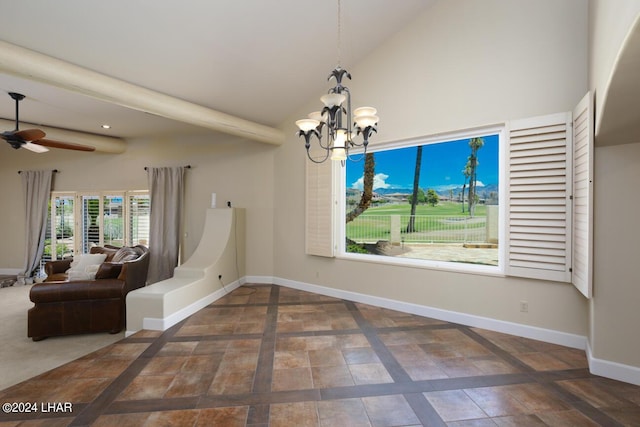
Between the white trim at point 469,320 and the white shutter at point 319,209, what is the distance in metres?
0.65

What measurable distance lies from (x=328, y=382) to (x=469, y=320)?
1970 millimetres

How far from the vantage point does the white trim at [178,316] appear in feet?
10.8

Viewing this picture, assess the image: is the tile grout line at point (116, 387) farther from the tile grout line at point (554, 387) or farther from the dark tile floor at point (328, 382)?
the tile grout line at point (554, 387)

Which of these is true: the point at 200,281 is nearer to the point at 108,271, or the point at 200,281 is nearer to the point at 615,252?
the point at 108,271

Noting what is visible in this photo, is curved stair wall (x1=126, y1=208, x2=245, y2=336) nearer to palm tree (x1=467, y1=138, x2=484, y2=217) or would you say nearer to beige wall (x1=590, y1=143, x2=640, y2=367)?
palm tree (x1=467, y1=138, x2=484, y2=217)

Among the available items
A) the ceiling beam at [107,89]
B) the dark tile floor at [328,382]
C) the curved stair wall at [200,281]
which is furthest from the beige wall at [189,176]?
the dark tile floor at [328,382]

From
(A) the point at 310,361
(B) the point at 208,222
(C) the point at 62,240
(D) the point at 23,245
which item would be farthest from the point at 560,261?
(D) the point at 23,245

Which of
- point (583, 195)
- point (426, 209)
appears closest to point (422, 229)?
point (426, 209)

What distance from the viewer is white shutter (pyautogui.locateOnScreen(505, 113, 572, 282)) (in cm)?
277

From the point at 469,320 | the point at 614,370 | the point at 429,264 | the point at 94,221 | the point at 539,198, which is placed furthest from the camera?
the point at 94,221

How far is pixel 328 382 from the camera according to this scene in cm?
228

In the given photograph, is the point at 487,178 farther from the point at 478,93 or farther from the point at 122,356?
the point at 122,356

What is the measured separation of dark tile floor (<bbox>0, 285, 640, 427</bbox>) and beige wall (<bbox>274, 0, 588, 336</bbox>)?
388 mm

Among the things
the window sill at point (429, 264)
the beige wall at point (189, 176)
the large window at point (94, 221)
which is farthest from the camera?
the large window at point (94, 221)
